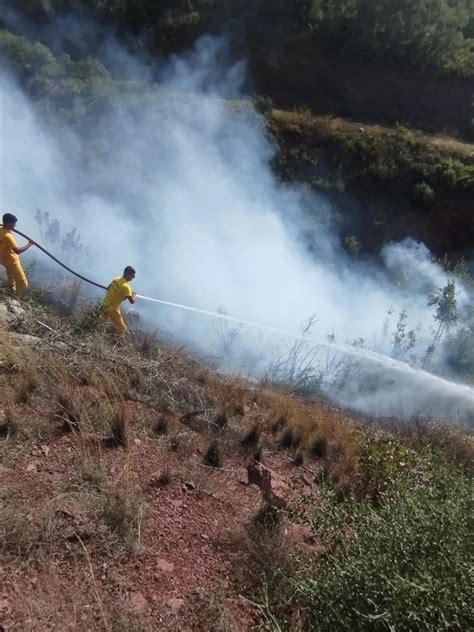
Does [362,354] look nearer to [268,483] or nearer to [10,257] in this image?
[10,257]

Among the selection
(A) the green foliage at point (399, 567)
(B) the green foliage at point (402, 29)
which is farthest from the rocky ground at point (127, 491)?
(B) the green foliage at point (402, 29)

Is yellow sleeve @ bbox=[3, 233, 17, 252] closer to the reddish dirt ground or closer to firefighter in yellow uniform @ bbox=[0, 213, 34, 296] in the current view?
firefighter in yellow uniform @ bbox=[0, 213, 34, 296]

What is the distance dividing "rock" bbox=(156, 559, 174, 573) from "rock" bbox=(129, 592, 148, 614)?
0.76ft

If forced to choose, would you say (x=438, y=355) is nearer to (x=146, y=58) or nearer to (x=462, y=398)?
(x=462, y=398)

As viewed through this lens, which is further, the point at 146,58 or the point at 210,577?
the point at 146,58

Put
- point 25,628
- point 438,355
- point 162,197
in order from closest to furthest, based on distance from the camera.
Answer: point 25,628 < point 438,355 < point 162,197

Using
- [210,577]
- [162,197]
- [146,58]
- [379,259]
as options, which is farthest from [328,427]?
[146,58]

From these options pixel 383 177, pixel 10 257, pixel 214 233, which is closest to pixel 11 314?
pixel 10 257

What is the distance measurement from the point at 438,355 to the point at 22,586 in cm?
1017

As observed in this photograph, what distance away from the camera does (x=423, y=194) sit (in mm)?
17109

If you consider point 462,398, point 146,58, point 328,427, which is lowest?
point 328,427

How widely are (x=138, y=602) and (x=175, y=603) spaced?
19cm

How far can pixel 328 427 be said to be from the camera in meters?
5.46

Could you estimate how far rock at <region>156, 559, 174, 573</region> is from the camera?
297 centimetres
